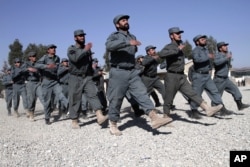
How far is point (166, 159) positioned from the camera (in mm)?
5266

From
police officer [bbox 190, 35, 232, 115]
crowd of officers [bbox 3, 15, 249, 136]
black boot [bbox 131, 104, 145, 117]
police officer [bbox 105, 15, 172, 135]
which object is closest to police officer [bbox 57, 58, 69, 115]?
crowd of officers [bbox 3, 15, 249, 136]

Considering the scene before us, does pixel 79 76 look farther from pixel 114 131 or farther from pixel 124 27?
pixel 124 27

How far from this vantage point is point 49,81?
11008 millimetres

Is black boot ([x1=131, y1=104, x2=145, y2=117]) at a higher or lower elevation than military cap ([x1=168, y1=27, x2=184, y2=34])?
lower

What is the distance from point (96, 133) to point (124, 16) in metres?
2.60

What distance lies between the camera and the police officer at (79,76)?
8.76 m

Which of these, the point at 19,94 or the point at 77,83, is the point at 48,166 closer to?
the point at 77,83

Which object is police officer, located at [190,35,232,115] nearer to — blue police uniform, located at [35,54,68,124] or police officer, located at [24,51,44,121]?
blue police uniform, located at [35,54,68,124]

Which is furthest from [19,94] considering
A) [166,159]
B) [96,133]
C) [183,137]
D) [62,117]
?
[166,159]

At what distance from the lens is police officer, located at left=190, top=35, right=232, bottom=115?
9008 mm

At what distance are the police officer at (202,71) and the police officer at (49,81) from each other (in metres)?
3.93

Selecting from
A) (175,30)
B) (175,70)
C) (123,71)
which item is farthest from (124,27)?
(175,70)

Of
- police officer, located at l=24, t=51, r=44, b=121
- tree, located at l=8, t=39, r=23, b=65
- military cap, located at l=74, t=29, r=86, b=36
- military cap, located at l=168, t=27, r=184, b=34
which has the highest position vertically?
military cap, located at l=74, t=29, r=86, b=36

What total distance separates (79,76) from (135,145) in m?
3.26
